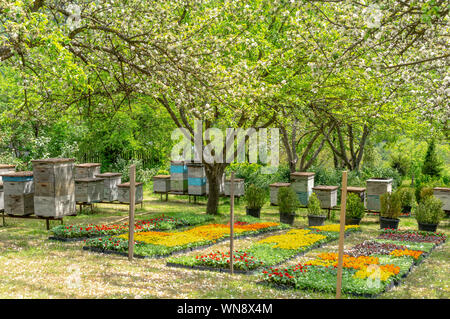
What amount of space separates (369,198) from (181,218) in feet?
25.3

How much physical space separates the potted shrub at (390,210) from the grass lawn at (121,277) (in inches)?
125

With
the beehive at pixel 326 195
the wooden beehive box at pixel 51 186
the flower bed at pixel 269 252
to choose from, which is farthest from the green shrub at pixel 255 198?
the wooden beehive box at pixel 51 186

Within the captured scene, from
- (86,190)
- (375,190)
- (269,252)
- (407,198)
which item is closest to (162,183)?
(86,190)

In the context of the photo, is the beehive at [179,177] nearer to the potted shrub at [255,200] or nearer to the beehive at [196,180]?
the beehive at [196,180]

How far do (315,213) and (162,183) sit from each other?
8.80m

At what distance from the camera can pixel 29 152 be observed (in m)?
27.1

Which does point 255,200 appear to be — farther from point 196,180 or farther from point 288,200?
point 196,180

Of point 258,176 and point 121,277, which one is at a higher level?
point 258,176

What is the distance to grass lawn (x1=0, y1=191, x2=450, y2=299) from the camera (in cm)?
713

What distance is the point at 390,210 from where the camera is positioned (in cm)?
1597

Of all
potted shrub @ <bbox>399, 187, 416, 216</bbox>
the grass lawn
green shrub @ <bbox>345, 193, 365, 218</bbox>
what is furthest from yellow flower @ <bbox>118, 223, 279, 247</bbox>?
potted shrub @ <bbox>399, 187, 416, 216</bbox>

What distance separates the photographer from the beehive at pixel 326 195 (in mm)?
17453

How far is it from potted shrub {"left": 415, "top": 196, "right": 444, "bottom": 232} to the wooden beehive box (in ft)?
39.3

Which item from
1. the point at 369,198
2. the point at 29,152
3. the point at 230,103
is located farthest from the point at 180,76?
the point at 29,152
